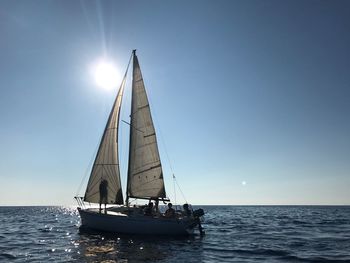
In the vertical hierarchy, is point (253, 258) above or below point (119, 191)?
below

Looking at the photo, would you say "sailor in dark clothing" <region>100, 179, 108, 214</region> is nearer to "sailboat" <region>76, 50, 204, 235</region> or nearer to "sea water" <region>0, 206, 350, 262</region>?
"sailboat" <region>76, 50, 204, 235</region>

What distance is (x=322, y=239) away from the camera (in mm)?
34531

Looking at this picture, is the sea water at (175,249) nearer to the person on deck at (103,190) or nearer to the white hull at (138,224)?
the white hull at (138,224)

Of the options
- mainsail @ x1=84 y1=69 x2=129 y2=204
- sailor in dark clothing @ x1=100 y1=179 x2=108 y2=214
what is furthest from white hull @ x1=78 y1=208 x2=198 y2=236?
mainsail @ x1=84 y1=69 x2=129 y2=204

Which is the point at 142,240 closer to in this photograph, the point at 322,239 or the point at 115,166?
the point at 115,166

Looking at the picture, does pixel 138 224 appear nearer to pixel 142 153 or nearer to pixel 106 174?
pixel 106 174

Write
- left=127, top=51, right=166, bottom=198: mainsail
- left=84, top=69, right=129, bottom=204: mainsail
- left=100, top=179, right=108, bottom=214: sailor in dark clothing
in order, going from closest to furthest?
1. left=100, top=179, right=108, bottom=214: sailor in dark clothing
2. left=84, top=69, right=129, bottom=204: mainsail
3. left=127, top=51, right=166, bottom=198: mainsail

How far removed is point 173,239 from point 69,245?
29.1ft

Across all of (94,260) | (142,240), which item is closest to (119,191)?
(142,240)

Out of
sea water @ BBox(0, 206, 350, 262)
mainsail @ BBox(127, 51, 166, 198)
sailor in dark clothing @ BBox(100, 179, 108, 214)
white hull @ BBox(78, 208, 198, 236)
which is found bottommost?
sea water @ BBox(0, 206, 350, 262)

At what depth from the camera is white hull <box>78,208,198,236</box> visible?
33.0 meters

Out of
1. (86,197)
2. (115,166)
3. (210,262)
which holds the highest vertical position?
(115,166)

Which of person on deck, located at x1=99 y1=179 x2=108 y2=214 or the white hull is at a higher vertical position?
person on deck, located at x1=99 y1=179 x2=108 y2=214

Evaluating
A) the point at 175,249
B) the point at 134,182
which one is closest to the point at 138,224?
the point at 134,182
